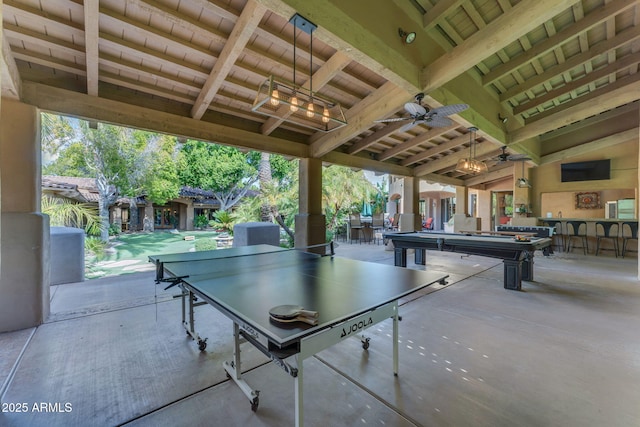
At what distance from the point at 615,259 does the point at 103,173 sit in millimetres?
16153

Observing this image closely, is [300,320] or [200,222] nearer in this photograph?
[300,320]

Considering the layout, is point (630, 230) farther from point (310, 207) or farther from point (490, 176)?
point (310, 207)

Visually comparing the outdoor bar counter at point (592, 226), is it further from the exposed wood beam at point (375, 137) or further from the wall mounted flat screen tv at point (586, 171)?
the exposed wood beam at point (375, 137)

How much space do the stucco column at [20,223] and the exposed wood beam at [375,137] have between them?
575 cm

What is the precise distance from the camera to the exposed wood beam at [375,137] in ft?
19.9

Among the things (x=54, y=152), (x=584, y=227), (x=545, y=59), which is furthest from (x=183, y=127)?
(x=584, y=227)

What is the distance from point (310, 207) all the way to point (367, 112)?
2.37m

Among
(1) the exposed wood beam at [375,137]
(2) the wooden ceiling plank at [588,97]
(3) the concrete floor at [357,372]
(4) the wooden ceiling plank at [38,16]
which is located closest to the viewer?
(3) the concrete floor at [357,372]

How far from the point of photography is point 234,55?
10.7ft

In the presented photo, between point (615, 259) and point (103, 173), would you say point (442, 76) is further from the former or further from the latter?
point (103, 173)

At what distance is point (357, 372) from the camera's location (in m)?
2.47

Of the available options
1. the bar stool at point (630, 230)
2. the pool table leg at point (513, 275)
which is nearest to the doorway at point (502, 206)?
the bar stool at point (630, 230)

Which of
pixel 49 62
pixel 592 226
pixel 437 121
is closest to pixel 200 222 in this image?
pixel 49 62

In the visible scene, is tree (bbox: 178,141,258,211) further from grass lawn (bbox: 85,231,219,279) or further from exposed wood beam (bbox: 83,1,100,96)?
exposed wood beam (bbox: 83,1,100,96)
